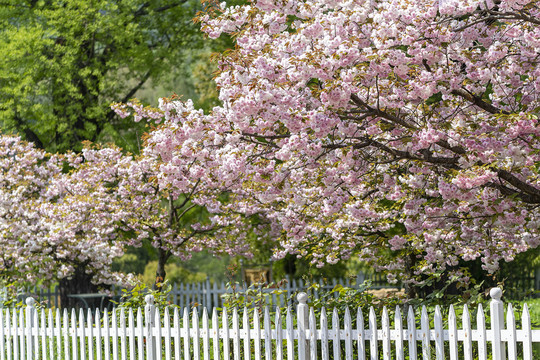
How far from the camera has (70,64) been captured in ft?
49.7

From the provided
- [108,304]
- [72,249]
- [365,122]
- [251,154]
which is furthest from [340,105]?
[108,304]

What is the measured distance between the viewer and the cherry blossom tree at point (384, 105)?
5250mm

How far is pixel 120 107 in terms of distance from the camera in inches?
347

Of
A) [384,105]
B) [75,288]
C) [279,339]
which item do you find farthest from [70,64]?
[279,339]

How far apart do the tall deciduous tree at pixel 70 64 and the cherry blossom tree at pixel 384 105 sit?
30.2ft

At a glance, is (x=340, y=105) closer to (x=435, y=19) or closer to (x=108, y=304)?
(x=435, y=19)

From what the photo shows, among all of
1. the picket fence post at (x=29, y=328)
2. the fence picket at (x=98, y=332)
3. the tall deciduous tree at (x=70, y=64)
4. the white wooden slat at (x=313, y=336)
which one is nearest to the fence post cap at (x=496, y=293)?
the white wooden slat at (x=313, y=336)

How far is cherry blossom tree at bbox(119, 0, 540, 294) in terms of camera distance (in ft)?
17.2

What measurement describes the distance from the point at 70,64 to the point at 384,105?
35.9ft

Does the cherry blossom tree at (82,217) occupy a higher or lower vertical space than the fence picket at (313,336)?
higher

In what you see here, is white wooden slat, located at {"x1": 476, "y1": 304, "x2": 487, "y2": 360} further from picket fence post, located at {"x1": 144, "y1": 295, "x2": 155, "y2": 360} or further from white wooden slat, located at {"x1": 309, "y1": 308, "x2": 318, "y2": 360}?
picket fence post, located at {"x1": 144, "y1": 295, "x2": 155, "y2": 360}

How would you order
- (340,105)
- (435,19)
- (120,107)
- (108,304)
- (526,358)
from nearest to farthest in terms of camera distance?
(526,358) → (340,105) → (435,19) → (120,107) → (108,304)

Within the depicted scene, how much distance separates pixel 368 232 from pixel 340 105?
170 inches

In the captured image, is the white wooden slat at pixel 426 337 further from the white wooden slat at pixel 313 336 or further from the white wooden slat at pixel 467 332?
the white wooden slat at pixel 313 336
